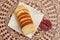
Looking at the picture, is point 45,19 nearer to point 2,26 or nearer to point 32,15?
point 32,15

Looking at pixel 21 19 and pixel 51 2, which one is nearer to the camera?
pixel 21 19

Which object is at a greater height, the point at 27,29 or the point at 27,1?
the point at 27,1

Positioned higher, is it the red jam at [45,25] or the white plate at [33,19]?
the white plate at [33,19]

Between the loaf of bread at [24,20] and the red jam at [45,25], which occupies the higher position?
the loaf of bread at [24,20]

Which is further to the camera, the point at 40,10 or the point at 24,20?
the point at 40,10


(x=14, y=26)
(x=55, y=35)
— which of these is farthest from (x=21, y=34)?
(x=55, y=35)
